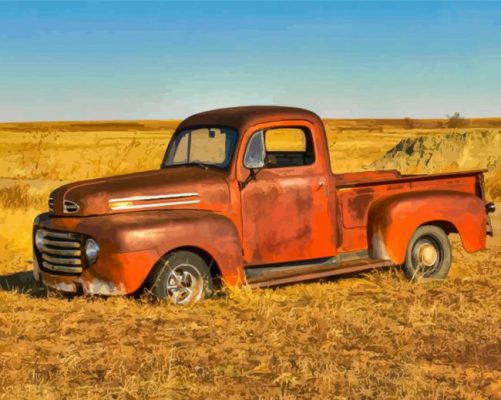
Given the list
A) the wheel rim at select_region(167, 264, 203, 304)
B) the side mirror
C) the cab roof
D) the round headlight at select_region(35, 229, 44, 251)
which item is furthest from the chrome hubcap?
the round headlight at select_region(35, 229, 44, 251)

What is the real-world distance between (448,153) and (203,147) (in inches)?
1019

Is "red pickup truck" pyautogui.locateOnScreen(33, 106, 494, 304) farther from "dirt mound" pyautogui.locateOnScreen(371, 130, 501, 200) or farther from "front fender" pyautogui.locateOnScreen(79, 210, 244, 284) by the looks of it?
"dirt mound" pyautogui.locateOnScreen(371, 130, 501, 200)

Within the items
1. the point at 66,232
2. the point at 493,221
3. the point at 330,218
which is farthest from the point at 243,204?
the point at 493,221

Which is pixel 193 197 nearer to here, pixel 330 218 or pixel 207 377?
pixel 330 218

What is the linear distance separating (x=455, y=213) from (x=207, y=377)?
4.58m

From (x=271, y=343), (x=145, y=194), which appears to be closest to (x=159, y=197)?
(x=145, y=194)

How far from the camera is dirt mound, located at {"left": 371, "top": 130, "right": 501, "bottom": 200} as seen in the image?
3047cm

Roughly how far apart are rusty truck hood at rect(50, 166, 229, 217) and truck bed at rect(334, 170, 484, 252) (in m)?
1.36

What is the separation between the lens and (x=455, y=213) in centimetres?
884

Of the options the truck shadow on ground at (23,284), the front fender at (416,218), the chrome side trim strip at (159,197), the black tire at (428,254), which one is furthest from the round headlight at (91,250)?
the black tire at (428,254)

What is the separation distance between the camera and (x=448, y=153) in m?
32.7

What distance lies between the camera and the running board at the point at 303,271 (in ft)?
25.1

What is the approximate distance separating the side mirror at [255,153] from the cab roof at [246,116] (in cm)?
14

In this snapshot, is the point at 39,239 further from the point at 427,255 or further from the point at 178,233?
the point at 427,255
